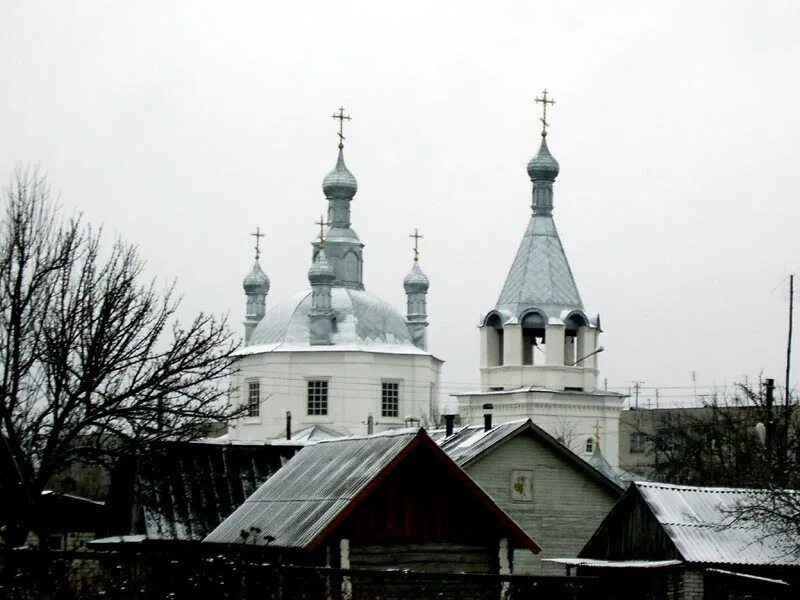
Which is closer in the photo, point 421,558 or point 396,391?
point 421,558

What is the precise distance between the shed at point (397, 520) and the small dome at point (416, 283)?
54059 mm

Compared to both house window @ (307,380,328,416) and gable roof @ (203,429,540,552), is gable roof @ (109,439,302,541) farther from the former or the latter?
house window @ (307,380,328,416)

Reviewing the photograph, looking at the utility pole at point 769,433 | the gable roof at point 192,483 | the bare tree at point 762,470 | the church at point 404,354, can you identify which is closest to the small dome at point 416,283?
the church at point 404,354

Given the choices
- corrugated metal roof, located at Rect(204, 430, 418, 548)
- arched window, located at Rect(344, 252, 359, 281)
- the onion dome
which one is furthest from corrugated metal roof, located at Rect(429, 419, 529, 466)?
arched window, located at Rect(344, 252, 359, 281)

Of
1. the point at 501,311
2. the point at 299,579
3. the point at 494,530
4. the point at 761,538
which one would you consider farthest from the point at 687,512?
the point at 501,311

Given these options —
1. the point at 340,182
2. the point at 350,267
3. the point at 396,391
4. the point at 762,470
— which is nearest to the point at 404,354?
the point at 396,391

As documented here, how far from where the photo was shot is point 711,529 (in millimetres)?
25766

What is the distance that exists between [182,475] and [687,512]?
9.22 metres

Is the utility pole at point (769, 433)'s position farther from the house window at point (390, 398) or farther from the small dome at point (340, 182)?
the small dome at point (340, 182)

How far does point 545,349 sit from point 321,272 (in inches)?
359

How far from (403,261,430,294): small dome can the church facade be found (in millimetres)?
6763

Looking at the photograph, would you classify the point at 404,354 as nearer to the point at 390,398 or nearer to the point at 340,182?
the point at 390,398

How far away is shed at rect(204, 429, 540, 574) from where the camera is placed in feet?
76.0

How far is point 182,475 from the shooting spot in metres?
31.5
